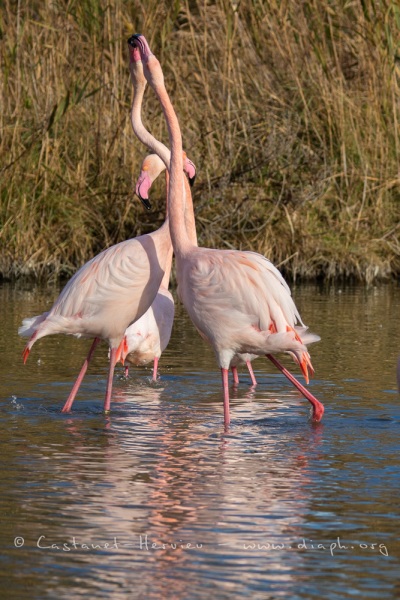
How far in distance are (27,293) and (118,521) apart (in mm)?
6650

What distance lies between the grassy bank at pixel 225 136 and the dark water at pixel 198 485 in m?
3.91

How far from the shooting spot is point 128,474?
4.65 m

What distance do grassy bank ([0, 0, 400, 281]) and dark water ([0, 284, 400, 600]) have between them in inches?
154

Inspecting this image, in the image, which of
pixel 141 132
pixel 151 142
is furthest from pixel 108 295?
pixel 141 132

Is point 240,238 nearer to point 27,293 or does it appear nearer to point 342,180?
point 342,180

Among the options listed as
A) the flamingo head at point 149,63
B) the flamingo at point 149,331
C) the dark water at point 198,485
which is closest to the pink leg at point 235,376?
the dark water at point 198,485

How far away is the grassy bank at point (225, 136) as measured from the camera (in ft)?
36.8

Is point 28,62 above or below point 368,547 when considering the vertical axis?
above

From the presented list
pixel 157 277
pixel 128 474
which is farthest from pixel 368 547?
pixel 157 277

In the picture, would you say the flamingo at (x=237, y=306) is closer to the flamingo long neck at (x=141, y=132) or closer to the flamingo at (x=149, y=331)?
the flamingo at (x=149, y=331)

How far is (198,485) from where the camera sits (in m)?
4.50

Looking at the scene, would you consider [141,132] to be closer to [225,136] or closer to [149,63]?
[149,63]

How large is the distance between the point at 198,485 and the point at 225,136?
23.8 feet

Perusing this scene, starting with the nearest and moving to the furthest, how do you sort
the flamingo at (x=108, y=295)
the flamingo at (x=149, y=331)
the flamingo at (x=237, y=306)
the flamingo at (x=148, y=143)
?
1. the flamingo at (x=237, y=306)
2. the flamingo at (x=108, y=295)
3. the flamingo at (x=148, y=143)
4. the flamingo at (x=149, y=331)
